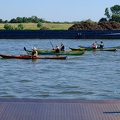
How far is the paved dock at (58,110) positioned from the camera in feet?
32.0

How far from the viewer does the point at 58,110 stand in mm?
10398

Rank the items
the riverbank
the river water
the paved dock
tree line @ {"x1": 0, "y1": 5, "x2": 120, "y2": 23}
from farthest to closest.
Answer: tree line @ {"x1": 0, "y1": 5, "x2": 120, "y2": 23}
the riverbank
the river water
the paved dock

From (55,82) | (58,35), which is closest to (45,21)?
(58,35)

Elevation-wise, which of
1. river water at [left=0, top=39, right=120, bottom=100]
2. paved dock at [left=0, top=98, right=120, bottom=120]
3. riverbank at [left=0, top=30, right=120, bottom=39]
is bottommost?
riverbank at [left=0, top=30, right=120, bottom=39]

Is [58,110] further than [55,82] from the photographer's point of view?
No

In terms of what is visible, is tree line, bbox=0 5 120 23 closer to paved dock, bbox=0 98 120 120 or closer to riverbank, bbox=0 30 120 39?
riverbank, bbox=0 30 120 39

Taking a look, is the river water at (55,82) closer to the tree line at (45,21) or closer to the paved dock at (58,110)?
the paved dock at (58,110)

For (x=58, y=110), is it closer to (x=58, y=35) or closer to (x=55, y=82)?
(x=55, y=82)

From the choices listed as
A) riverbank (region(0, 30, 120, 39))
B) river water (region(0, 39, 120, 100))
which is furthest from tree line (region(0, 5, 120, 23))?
river water (region(0, 39, 120, 100))

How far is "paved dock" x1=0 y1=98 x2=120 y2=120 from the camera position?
9.76 metres

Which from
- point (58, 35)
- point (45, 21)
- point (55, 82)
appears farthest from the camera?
point (45, 21)

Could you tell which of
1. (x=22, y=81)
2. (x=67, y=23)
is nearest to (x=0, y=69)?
(x=22, y=81)

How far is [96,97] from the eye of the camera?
16.0 metres

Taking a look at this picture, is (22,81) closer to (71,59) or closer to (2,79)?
(2,79)
